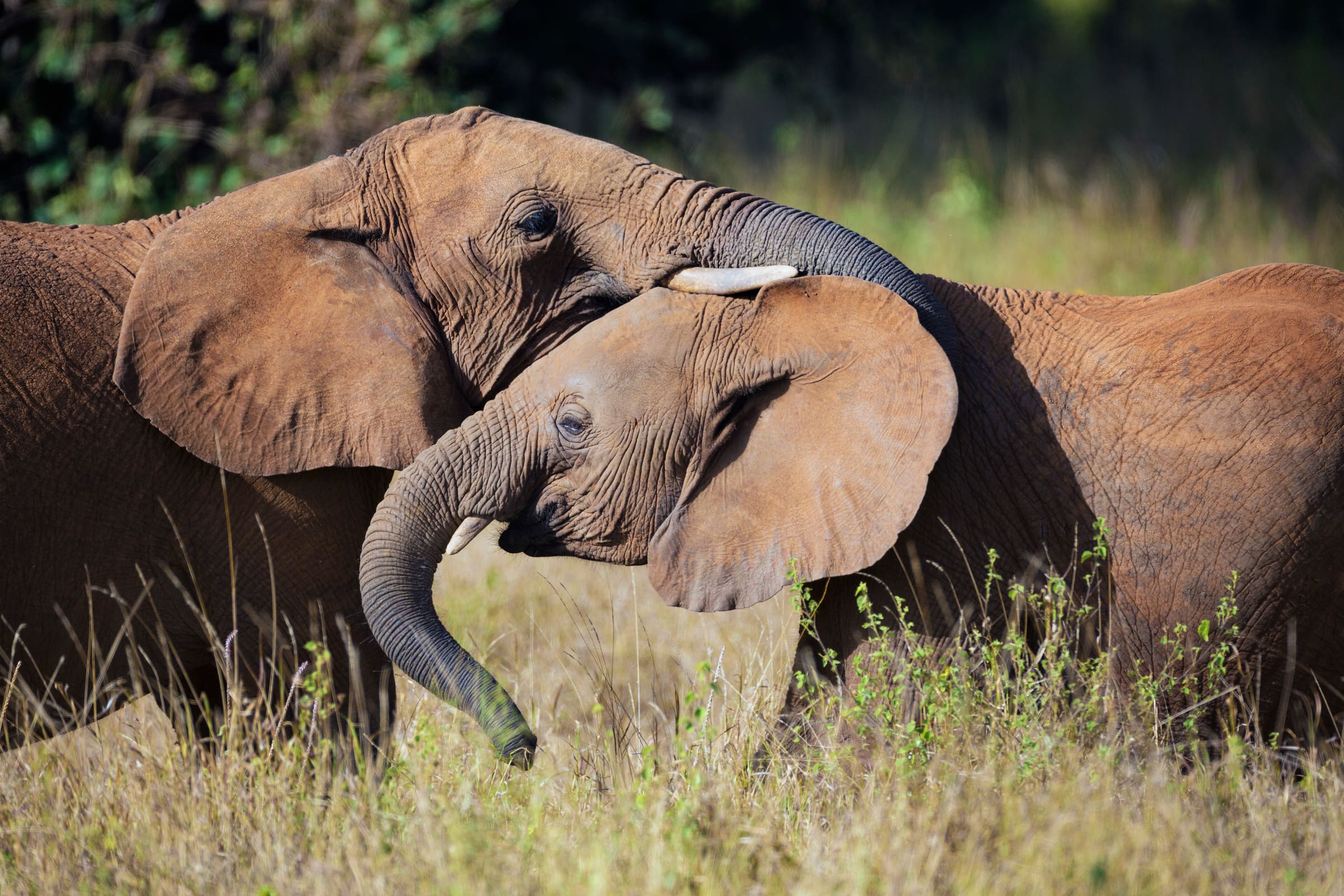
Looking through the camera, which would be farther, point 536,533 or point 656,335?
point 536,533

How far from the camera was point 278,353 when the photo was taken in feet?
13.3

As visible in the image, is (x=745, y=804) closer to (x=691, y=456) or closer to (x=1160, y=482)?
(x=691, y=456)

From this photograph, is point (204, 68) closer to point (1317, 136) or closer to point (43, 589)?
point (43, 589)

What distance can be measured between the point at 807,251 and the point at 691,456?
0.62 meters

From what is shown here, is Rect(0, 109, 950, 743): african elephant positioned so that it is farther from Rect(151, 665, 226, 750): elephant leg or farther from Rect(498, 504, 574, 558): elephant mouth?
Rect(498, 504, 574, 558): elephant mouth

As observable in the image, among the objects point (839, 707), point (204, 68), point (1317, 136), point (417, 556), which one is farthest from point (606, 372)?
point (1317, 136)

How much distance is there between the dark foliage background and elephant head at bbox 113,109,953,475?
4.56m

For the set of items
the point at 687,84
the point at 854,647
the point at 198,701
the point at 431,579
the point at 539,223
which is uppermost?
the point at 687,84

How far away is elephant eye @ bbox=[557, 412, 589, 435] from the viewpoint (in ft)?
12.7

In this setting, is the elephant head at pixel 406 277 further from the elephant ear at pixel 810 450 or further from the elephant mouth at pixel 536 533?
the elephant mouth at pixel 536 533

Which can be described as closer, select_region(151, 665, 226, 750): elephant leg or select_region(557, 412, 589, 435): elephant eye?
select_region(557, 412, 589, 435): elephant eye

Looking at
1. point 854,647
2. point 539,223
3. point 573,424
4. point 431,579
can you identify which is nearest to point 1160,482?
point 854,647

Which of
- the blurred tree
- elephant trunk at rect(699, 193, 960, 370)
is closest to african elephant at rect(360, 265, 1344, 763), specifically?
elephant trunk at rect(699, 193, 960, 370)

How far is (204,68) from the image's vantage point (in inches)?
336
